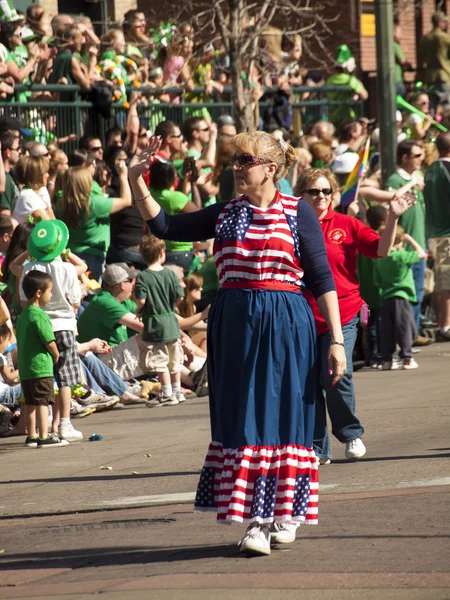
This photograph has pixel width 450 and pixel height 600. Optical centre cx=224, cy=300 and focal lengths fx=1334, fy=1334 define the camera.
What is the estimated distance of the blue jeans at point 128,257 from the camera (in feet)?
44.7

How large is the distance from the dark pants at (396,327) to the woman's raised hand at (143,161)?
283 inches

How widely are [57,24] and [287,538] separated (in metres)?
11.5

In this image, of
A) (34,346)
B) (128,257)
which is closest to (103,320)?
(128,257)

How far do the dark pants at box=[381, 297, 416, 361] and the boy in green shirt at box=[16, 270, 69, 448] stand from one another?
4.48 metres

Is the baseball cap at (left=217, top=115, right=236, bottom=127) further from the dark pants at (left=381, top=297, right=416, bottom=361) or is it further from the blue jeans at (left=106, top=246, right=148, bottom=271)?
the dark pants at (left=381, top=297, right=416, bottom=361)

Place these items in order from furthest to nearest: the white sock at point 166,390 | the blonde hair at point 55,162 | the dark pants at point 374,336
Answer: the blonde hair at point 55,162, the dark pants at point 374,336, the white sock at point 166,390

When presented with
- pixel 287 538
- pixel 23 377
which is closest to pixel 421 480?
pixel 287 538

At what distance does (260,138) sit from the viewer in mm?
6328

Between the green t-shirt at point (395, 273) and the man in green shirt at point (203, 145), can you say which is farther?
the man in green shirt at point (203, 145)

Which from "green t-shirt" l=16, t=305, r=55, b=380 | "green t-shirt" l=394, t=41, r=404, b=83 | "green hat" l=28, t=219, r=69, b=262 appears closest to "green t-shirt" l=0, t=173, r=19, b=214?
"green hat" l=28, t=219, r=69, b=262

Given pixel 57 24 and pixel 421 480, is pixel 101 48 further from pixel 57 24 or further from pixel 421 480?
pixel 421 480

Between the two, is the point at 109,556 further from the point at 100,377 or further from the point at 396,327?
the point at 396,327

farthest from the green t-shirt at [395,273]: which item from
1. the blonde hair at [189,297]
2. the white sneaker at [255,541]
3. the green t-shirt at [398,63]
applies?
the green t-shirt at [398,63]

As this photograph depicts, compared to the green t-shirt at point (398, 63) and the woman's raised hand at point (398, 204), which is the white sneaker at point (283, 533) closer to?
the woman's raised hand at point (398, 204)
